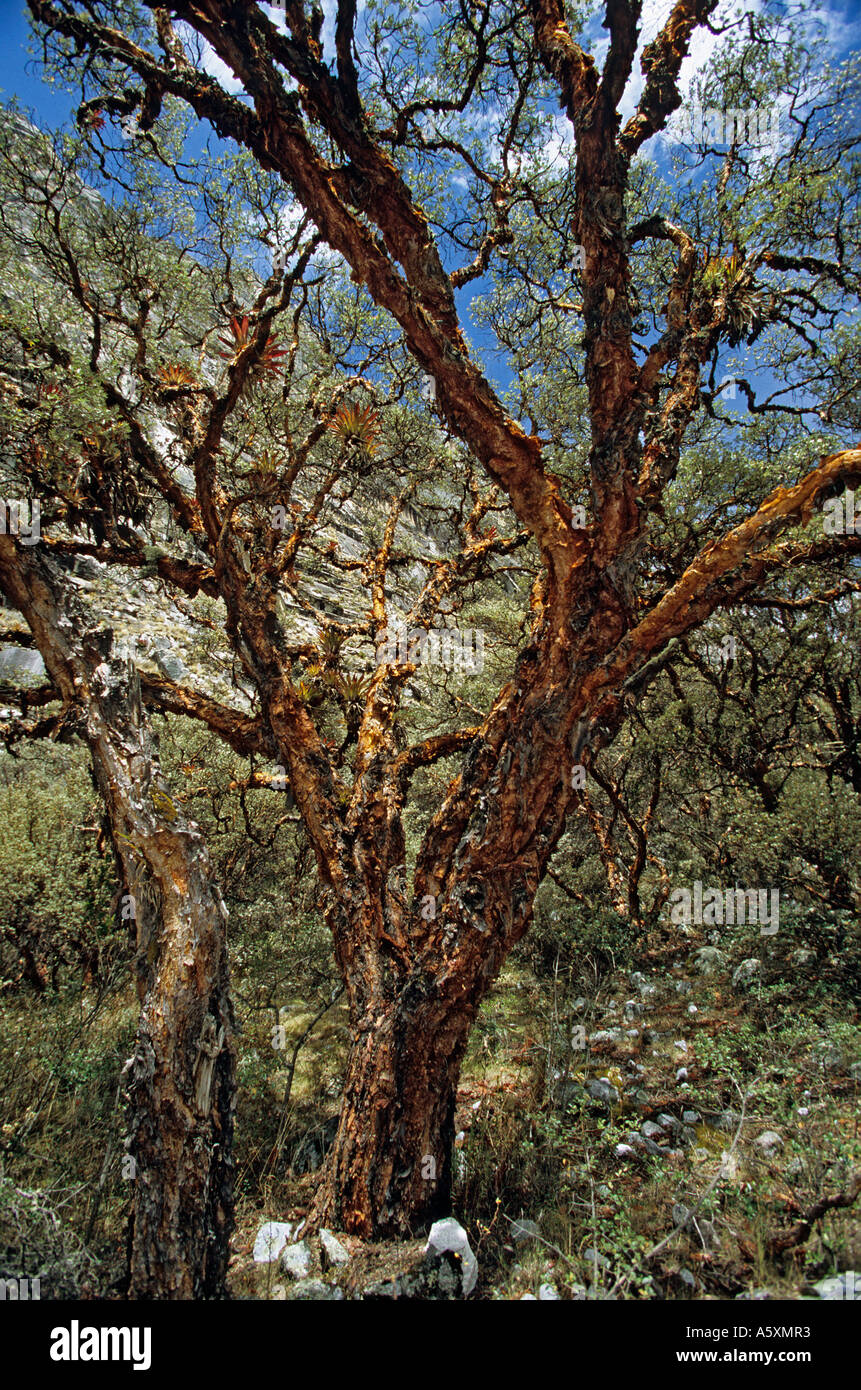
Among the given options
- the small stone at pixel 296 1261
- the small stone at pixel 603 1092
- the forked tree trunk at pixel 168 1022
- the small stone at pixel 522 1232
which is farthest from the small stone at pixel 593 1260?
the forked tree trunk at pixel 168 1022

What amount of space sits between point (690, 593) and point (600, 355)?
1.53 m

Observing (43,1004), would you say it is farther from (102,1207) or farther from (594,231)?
(594,231)

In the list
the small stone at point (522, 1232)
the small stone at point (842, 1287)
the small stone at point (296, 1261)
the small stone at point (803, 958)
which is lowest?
the small stone at point (522, 1232)

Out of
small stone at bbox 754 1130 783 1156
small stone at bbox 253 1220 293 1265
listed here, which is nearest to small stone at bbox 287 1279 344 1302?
small stone at bbox 253 1220 293 1265

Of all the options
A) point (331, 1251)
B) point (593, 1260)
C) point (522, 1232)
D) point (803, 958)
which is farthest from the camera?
point (803, 958)

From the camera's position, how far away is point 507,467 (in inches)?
133

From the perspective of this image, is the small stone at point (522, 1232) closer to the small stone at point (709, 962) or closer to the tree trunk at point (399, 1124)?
the tree trunk at point (399, 1124)

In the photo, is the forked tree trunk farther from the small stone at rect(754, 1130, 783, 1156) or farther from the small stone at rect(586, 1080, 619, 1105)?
the small stone at rect(754, 1130, 783, 1156)

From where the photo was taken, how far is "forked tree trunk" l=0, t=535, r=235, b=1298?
231 centimetres

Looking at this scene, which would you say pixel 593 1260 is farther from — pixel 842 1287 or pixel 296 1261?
pixel 296 1261

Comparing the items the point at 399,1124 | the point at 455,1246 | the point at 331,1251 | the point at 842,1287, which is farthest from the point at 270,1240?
the point at 842,1287

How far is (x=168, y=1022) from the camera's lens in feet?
8.39

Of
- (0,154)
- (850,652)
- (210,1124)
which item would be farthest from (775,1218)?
(0,154)

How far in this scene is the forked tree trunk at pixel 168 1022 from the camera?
91.0 inches
